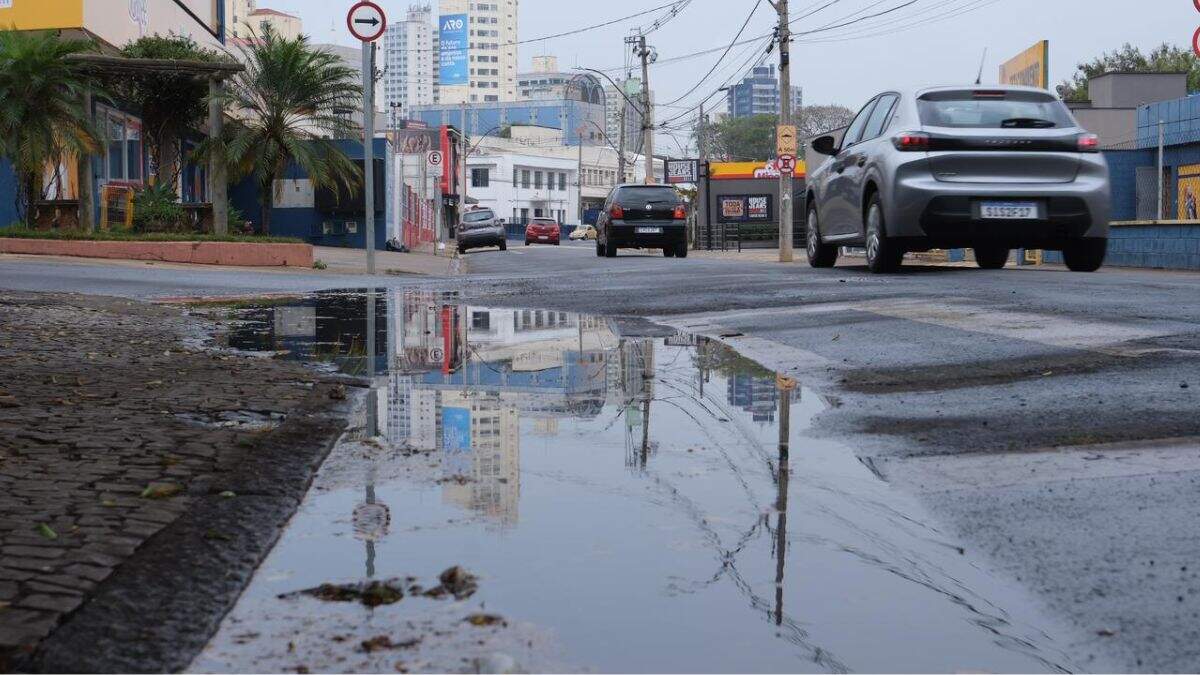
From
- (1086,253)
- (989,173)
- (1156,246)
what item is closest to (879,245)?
(989,173)

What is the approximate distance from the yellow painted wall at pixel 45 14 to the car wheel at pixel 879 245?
762 inches

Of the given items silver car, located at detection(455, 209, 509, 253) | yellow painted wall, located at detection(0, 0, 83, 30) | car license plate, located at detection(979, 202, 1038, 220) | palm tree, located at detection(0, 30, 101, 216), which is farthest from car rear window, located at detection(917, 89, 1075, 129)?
silver car, located at detection(455, 209, 509, 253)

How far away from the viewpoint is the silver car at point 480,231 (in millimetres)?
46219

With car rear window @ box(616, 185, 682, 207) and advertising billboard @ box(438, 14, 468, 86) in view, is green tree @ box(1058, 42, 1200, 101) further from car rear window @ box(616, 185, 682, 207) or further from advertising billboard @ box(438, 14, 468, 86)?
advertising billboard @ box(438, 14, 468, 86)

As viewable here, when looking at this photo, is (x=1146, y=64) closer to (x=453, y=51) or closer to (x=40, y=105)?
(x=40, y=105)

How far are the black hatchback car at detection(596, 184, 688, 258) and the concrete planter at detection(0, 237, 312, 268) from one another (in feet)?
26.1

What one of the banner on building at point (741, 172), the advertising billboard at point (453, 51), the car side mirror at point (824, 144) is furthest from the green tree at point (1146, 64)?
the advertising billboard at point (453, 51)

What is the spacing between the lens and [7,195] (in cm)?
2600

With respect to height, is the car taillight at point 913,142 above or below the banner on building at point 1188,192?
below

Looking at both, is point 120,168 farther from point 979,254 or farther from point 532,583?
point 532,583

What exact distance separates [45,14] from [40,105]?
5924 mm

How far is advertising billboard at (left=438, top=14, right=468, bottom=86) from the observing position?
6043 inches

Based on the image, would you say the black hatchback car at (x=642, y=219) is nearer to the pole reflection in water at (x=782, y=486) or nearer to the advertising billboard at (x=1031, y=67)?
the advertising billboard at (x=1031, y=67)

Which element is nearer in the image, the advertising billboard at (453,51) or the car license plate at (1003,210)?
the car license plate at (1003,210)
